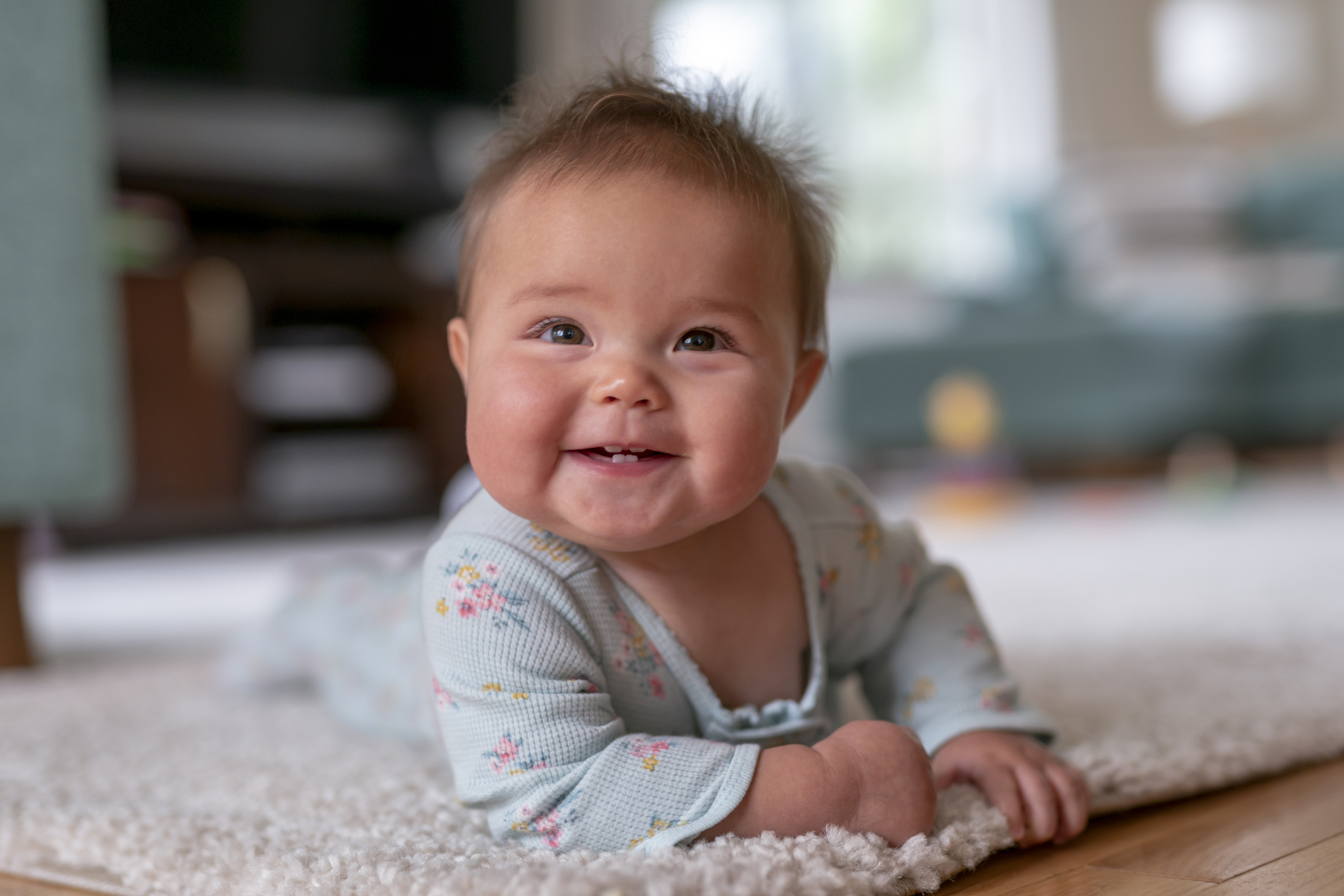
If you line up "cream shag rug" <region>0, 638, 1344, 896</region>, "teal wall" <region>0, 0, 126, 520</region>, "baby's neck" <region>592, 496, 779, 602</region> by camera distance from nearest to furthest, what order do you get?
"cream shag rug" <region>0, 638, 1344, 896</region>
"baby's neck" <region>592, 496, 779, 602</region>
"teal wall" <region>0, 0, 126, 520</region>

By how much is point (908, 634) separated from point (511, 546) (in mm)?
250

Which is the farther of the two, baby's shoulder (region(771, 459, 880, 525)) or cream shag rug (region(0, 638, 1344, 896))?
baby's shoulder (region(771, 459, 880, 525))

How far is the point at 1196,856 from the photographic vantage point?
0.51m

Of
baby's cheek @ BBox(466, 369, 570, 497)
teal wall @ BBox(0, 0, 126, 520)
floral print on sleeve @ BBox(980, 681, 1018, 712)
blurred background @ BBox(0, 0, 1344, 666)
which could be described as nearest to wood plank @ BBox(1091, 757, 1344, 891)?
floral print on sleeve @ BBox(980, 681, 1018, 712)

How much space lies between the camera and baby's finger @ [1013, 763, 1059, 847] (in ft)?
1.75

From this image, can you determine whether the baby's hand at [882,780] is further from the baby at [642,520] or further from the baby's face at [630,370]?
the baby's face at [630,370]

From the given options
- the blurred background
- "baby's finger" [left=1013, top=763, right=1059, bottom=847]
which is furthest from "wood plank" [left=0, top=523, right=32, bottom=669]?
"baby's finger" [left=1013, top=763, right=1059, bottom=847]

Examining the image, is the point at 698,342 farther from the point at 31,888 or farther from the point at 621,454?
the point at 31,888

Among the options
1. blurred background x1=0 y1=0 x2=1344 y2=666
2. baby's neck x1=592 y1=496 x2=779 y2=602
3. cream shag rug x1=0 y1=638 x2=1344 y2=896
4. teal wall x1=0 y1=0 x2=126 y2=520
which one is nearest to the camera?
cream shag rug x1=0 y1=638 x2=1344 y2=896

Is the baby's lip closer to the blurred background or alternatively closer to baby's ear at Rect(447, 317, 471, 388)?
baby's ear at Rect(447, 317, 471, 388)

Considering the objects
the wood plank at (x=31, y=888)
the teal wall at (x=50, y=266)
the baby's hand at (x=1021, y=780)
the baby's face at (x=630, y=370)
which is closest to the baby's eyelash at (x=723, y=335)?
the baby's face at (x=630, y=370)

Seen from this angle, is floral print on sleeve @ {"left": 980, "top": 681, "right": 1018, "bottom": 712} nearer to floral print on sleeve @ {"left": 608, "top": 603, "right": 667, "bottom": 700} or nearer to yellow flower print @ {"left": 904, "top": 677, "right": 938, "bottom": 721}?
yellow flower print @ {"left": 904, "top": 677, "right": 938, "bottom": 721}

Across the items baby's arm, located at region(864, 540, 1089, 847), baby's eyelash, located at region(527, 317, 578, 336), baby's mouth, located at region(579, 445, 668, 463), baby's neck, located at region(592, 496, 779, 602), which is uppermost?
baby's eyelash, located at region(527, 317, 578, 336)

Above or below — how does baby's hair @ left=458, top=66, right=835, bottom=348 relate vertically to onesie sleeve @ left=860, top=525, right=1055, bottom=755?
above
